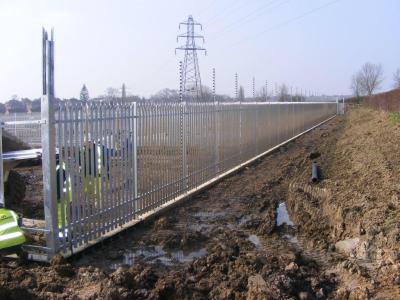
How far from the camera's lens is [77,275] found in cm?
620

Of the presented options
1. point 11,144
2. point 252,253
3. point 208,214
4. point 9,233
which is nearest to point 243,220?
point 208,214

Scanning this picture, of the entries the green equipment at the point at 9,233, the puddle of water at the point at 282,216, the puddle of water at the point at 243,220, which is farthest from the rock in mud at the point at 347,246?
the green equipment at the point at 9,233

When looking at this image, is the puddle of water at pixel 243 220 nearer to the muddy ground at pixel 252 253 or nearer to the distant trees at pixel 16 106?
the muddy ground at pixel 252 253

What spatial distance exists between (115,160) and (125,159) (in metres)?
0.32

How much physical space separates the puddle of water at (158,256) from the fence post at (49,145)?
3.00 feet

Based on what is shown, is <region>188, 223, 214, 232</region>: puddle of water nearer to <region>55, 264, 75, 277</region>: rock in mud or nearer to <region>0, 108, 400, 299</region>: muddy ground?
<region>0, 108, 400, 299</region>: muddy ground

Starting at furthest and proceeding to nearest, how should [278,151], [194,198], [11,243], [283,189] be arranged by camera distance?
[278,151] < [283,189] < [194,198] < [11,243]

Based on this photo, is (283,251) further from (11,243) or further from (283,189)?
(283,189)

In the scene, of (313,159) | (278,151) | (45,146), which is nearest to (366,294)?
(45,146)

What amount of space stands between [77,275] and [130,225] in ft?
8.62

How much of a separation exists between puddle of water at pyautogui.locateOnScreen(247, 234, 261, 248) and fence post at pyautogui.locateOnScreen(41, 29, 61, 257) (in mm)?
2930

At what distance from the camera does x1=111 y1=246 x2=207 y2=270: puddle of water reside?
7168 millimetres

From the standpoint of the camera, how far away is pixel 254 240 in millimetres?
8258

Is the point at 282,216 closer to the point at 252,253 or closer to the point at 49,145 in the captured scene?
the point at 252,253
